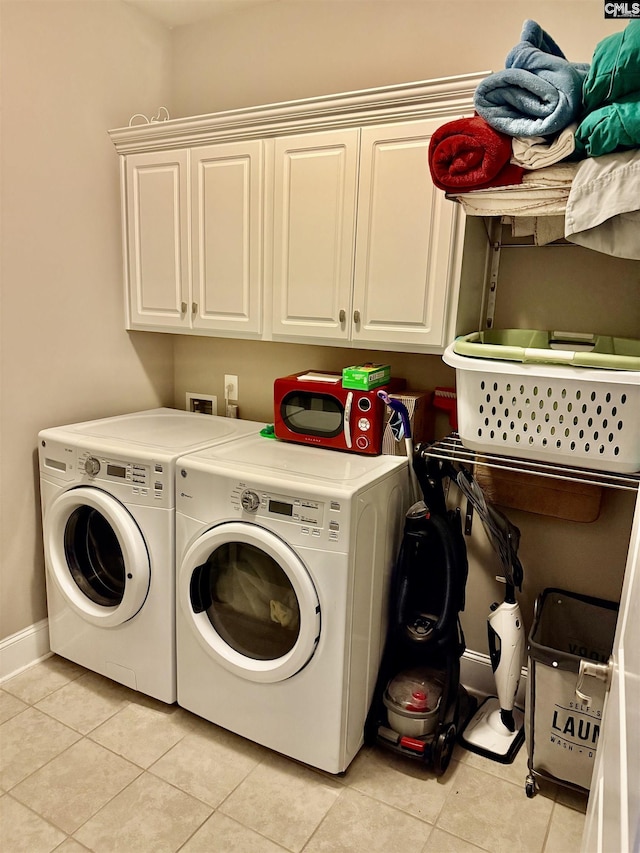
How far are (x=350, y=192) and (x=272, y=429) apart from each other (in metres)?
0.92

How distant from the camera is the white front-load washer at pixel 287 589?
1.69 meters

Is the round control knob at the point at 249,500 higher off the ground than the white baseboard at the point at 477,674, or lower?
higher

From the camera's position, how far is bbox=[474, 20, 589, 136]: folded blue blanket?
138cm

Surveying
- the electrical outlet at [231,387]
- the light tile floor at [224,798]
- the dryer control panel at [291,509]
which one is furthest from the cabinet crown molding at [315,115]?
the light tile floor at [224,798]

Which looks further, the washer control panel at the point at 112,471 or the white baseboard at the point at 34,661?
the white baseboard at the point at 34,661

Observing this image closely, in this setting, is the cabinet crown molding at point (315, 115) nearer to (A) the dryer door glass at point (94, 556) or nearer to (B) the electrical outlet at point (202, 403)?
(B) the electrical outlet at point (202, 403)

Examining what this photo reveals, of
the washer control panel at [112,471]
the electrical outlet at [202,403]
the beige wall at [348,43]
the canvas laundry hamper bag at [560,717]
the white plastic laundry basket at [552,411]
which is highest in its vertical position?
the beige wall at [348,43]

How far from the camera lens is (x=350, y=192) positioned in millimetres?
1975

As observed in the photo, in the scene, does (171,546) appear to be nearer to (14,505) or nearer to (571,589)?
(14,505)

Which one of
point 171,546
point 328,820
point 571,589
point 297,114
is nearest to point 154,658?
point 171,546

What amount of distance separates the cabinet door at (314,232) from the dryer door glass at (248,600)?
83 cm

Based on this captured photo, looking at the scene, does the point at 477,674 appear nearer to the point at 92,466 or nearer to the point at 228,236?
the point at 92,466

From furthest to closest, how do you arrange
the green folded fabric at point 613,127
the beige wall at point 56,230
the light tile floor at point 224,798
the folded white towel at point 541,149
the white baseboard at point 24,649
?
1. the white baseboard at point 24,649
2. the beige wall at point 56,230
3. the light tile floor at point 224,798
4. the folded white towel at point 541,149
5. the green folded fabric at point 613,127

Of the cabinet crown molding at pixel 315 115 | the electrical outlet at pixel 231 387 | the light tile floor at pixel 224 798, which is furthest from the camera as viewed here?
the electrical outlet at pixel 231 387
